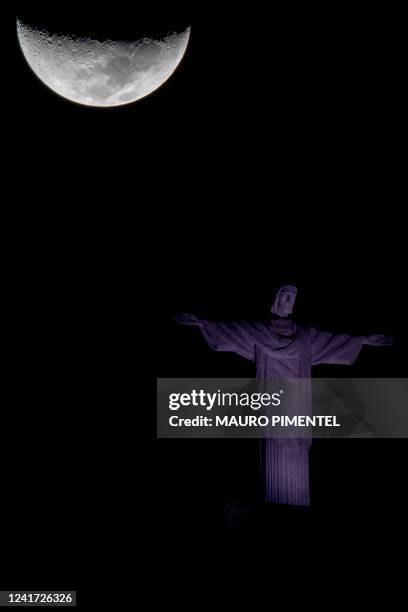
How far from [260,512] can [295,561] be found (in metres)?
0.61

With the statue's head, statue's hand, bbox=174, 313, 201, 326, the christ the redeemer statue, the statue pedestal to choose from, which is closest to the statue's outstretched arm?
the christ the redeemer statue

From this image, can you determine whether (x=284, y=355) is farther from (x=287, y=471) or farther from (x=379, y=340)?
(x=287, y=471)

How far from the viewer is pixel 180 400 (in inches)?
460

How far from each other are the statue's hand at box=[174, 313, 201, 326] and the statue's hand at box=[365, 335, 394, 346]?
1.95m

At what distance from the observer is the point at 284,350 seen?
10.9 m

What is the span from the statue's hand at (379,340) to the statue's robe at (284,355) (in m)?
0.09

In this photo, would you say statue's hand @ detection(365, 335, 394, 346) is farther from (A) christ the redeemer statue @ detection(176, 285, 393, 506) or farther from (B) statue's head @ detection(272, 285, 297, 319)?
(B) statue's head @ detection(272, 285, 297, 319)

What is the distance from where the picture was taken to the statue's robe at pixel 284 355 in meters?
10.3

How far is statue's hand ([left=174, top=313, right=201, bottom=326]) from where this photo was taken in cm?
1059

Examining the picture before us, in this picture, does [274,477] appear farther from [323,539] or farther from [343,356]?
[343,356]

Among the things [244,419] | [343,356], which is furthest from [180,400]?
[343,356]

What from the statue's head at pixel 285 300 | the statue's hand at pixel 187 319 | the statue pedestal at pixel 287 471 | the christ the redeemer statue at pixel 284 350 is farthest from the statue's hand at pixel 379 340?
the statue's hand at pixel 187 319

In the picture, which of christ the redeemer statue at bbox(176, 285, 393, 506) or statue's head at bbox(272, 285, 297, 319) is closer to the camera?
christ the redeemer statue at bbox(176, 285, 393, 506)

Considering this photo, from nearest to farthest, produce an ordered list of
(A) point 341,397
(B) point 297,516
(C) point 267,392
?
(B) point 297,516, (C) point 267,392, (A) point 341,397
